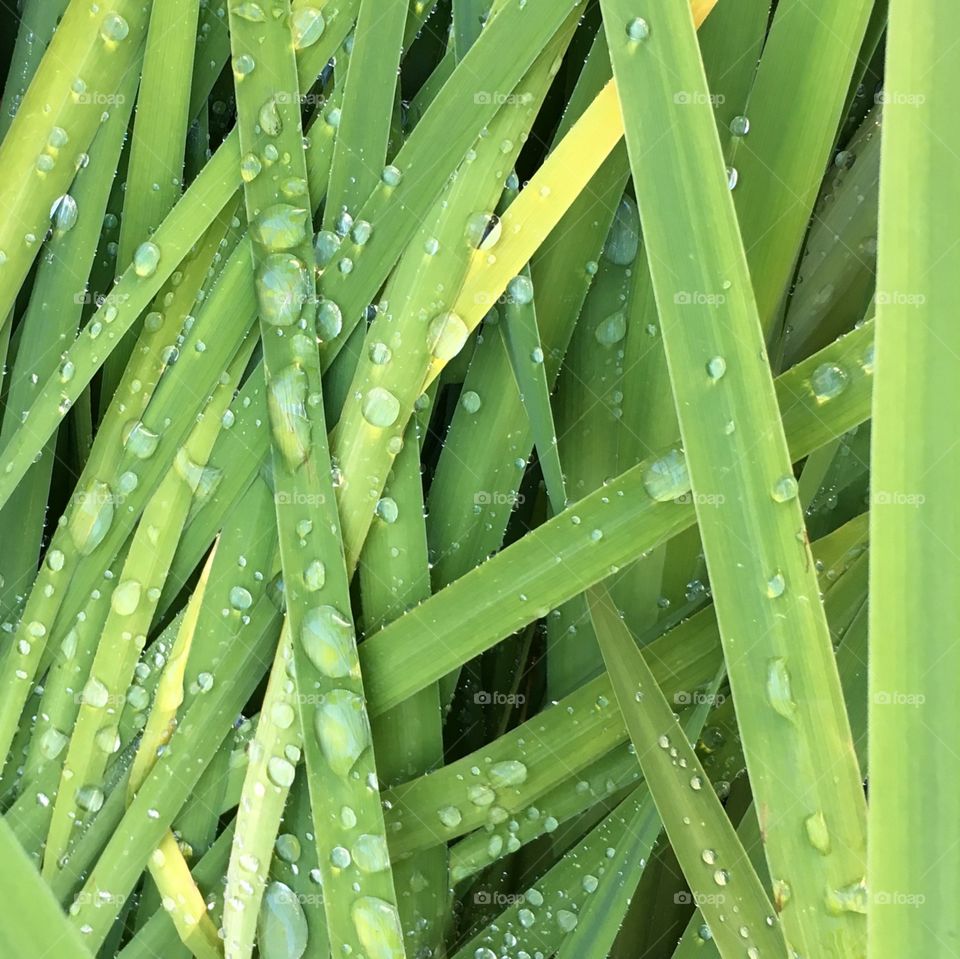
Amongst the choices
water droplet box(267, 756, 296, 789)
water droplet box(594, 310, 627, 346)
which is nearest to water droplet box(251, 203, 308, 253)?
water droplet box(594, 310, 627, 346)

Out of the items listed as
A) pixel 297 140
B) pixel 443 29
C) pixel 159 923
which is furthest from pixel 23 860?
pixel 443 29

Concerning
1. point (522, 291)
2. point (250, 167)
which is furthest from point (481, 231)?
point (250, 167)

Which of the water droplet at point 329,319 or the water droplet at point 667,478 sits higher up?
the water droplet at point 329,319

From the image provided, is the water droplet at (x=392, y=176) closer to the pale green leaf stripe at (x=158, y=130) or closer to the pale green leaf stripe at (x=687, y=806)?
the pale green leaf stripe at (x=158, y=130)

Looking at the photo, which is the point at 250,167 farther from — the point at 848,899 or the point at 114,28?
the point at 848,899

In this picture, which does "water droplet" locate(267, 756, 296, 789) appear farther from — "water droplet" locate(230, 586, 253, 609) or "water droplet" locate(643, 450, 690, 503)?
"water droplet" locate(643, 450, 690, 503)

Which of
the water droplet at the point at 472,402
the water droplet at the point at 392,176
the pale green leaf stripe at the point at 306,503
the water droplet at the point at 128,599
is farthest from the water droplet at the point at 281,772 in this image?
the water droplet at the point at 392,176
